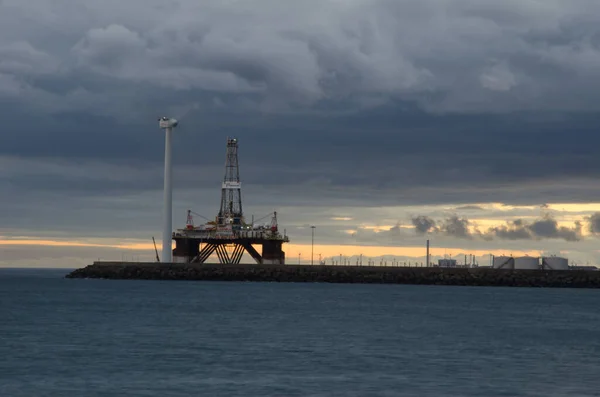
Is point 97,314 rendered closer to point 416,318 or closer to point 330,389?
point 416,318

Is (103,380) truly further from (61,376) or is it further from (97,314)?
(97,314)

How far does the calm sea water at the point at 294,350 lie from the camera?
63.2m

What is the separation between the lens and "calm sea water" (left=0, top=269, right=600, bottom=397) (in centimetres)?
6322

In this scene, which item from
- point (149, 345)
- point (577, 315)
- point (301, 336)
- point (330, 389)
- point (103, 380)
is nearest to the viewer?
point (330, 389)

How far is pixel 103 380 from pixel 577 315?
85923 mm

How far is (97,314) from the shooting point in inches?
4904

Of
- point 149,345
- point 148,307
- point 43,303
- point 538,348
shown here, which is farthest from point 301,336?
point 43,303

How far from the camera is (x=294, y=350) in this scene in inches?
3241

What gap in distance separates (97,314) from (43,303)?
1309 inches

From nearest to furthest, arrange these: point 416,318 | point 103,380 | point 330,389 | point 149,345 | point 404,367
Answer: point 330,389 → point 103,380 → point 404,367 → point 149,345 → point 416,318

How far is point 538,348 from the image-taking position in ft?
287

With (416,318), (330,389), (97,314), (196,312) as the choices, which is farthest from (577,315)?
(330,389)

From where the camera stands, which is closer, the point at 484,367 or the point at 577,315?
the point at 484,367

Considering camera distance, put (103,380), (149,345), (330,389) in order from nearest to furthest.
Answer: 1. (330,389)
2. (103,380)
3. (149,345)
